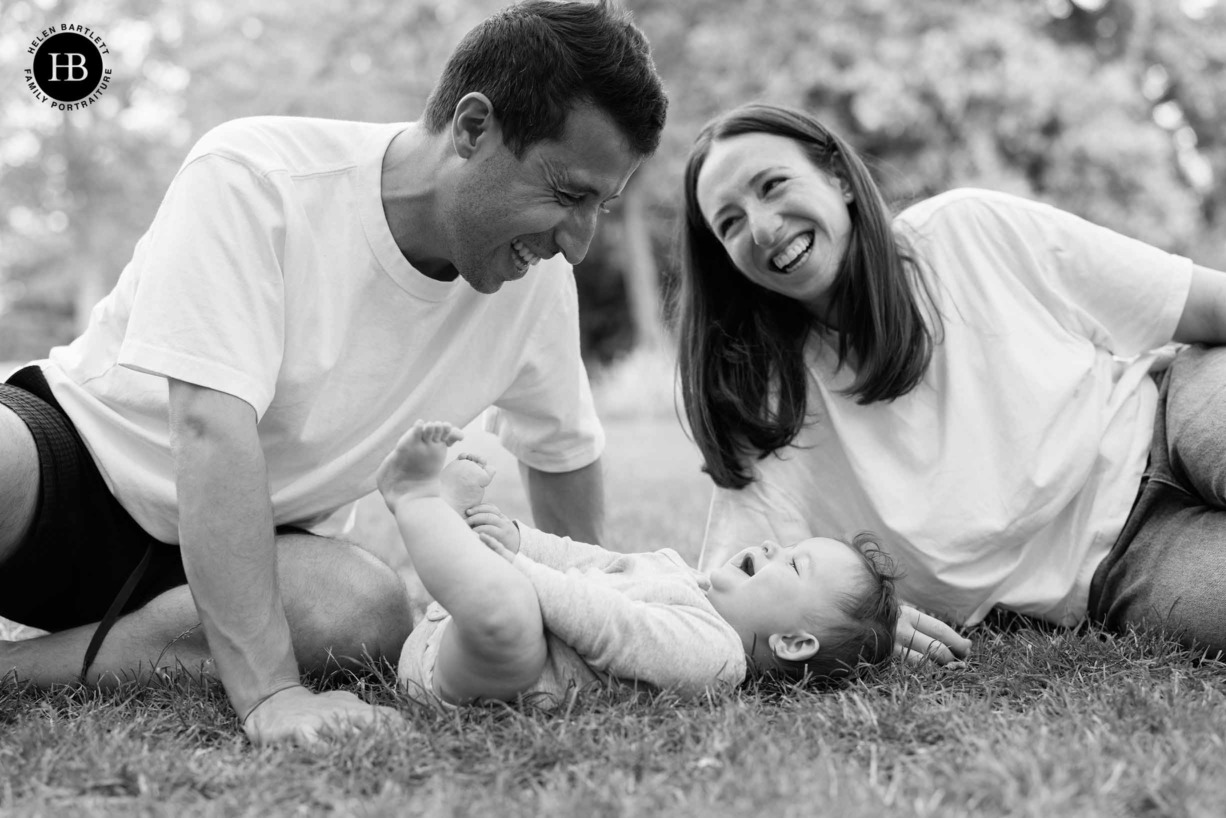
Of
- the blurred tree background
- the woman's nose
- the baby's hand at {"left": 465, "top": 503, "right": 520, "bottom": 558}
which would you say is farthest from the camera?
the blurred tree background

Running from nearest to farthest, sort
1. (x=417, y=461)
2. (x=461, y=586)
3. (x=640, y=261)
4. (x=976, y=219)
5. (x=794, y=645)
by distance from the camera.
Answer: (x=461, y=586), (x=417, y=461), (x=794, y=645), (x=976, y=219), (x=640, y=261)

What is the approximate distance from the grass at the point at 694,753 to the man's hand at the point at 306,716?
0.05m

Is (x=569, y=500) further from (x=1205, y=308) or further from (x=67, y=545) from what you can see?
(x=1205, y=308)

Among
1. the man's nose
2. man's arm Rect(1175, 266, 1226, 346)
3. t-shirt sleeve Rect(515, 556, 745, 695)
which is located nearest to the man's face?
the man's nose

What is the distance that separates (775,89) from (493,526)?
15.9 meters

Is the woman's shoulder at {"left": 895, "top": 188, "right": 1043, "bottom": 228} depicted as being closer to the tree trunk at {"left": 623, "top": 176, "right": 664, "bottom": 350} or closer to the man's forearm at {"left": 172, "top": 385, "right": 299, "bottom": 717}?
the man's forearm at {"left": 172, "top": 385, "right": 299, "bottom": 717}

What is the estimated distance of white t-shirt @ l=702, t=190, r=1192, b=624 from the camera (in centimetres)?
306

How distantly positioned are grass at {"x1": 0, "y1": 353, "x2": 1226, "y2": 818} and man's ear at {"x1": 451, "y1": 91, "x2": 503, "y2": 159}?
118 centimetres

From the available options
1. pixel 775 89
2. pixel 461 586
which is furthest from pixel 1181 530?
pixel 775 89

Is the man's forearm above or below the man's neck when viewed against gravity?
below

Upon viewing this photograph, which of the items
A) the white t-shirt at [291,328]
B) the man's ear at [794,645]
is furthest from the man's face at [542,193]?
the man's ear at [794,645]

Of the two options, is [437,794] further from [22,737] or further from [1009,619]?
[1009,619]

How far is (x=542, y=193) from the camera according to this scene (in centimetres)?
253

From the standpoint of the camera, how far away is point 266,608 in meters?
2.32
